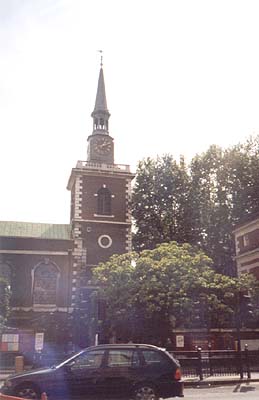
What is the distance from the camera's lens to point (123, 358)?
41.6ft

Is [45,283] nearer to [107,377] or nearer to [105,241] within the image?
[105,241]

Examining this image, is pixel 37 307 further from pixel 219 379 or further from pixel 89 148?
pixel 219 379

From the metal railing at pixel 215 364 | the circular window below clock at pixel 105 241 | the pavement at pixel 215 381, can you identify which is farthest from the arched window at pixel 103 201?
the pavement at pixel 215 381

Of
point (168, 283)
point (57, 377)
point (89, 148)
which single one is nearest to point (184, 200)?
point (89, 148)

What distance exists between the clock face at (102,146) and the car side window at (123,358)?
32.7m

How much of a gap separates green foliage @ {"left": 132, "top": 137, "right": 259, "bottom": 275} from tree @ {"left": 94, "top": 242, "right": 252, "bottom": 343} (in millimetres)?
17289

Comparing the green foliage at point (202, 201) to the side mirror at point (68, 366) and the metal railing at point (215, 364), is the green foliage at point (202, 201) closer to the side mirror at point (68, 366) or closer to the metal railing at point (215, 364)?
the metal railing at point (215, 364)

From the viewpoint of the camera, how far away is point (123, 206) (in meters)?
43.3

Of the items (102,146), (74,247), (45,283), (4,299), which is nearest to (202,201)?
(102,146)

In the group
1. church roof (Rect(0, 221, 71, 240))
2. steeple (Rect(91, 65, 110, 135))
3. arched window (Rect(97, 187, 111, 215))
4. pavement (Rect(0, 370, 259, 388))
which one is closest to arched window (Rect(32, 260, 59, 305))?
church roof (Rect(0, 221, 71, 240))

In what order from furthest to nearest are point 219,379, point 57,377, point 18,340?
point 18,340, point 219,379, point 57,377

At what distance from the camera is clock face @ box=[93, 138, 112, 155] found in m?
44.1

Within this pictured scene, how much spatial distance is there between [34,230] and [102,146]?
34.2 feet

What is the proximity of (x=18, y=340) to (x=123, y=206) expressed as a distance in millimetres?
16699
